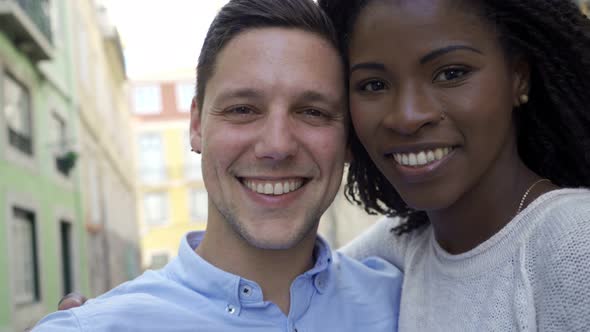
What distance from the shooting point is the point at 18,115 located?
32.8 feet

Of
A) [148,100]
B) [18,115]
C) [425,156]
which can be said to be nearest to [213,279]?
[425,156]

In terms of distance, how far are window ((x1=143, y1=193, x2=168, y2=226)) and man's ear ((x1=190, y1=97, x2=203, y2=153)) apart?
29.6 meters

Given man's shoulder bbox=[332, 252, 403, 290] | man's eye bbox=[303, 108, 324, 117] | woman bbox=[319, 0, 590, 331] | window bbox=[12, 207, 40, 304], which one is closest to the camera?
woman bbox=[319, 0, 590, 331]

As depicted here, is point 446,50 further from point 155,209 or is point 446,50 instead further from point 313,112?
point 155,209

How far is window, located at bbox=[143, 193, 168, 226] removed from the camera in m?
31.2

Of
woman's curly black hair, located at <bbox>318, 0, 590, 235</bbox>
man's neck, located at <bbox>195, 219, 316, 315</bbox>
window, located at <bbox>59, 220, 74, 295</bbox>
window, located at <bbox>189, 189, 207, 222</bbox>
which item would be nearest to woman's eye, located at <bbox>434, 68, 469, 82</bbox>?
woman's curly black hair, located at <bbox>318, 0, 590, 235</bbox>

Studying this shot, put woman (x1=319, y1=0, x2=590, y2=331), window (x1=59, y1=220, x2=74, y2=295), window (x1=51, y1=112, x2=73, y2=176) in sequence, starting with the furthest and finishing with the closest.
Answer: window (x1=59, y1=220, x2=74, y2=295)
window (x1=51, y1=112, x2=73, y2=176)
woman (x1=319, y1=0, x2=590, y2=331)

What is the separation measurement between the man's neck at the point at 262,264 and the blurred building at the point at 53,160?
710cm

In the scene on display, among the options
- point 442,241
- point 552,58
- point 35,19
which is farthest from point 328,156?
point 35,19

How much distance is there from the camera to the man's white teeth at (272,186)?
1.99 m

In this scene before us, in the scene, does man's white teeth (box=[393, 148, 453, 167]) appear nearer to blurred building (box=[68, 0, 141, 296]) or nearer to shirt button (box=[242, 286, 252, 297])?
shirt button (box=[242, 286, 252, 297])

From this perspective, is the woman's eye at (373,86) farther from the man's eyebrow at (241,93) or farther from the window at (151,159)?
the window at (151,159)

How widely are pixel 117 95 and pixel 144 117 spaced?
8464 mm

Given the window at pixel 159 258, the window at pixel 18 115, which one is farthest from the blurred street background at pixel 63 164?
the window at pixel 159 258
